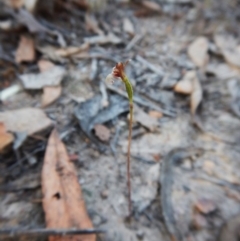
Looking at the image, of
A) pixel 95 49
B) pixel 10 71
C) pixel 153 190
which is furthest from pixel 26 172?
pixel 95 49

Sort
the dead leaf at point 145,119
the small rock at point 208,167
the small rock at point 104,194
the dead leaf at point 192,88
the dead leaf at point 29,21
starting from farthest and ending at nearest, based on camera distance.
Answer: the dead leaf at point 29,21 → the dead leaf at point 192,88 → the dead leaf at point 145,119 → the small rock at point 208,167 → the small rock at point 104,194

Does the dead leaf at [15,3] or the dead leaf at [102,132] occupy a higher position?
the dead leaf at [15,3]

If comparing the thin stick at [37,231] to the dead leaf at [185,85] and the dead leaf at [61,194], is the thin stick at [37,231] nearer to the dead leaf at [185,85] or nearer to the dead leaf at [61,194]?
the dead leaf at [61,194]

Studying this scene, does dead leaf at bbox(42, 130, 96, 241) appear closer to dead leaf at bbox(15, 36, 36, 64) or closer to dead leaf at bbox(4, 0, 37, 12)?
dead leaf at bbox(15, 36, 36, 64)

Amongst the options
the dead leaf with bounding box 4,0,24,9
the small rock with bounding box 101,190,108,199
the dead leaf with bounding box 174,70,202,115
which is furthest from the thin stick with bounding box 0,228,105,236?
the dead leaf with bounding box 4,0,24,9

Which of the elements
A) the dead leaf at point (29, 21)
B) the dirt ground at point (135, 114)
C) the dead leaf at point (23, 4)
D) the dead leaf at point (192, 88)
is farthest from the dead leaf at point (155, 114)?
the dead leaf at point (23, 4)

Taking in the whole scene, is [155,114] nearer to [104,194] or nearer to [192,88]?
[192,88]

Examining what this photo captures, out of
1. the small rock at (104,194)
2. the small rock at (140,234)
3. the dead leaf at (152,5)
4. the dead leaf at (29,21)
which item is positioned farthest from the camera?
the dead leaf at (152,5)

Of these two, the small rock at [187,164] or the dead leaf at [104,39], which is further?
the dead leaf at [104,39]
